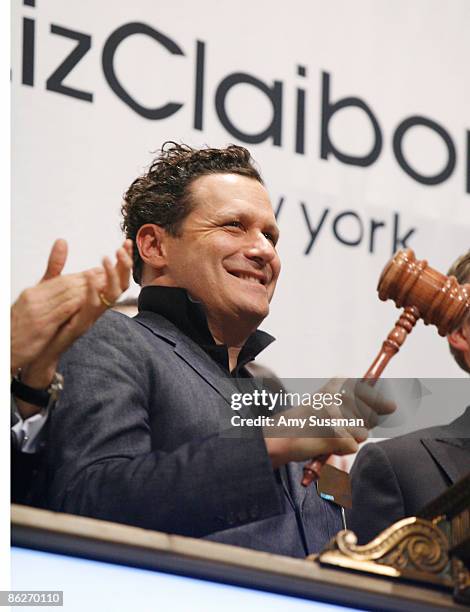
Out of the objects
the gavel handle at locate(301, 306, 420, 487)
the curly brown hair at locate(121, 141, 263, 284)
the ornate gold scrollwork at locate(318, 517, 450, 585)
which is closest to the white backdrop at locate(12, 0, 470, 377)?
the curly brown hair at locate(121, 141, 263, 284)

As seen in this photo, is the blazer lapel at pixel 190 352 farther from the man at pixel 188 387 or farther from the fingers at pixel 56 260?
the fingers at pixel 56 260

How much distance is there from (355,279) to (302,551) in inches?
22.6

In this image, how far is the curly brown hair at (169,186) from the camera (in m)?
1.80

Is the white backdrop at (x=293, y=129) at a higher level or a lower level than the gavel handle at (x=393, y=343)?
higher

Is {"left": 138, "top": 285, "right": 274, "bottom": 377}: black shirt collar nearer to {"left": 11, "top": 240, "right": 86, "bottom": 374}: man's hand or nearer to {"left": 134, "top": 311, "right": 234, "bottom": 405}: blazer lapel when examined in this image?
{"left": 134, "top": 311, "right": 234, "bottom": 405}: blazer lapel

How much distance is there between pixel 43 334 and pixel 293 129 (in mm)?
733

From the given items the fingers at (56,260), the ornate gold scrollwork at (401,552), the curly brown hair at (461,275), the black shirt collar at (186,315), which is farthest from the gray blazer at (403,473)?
the fingers at (56,260)

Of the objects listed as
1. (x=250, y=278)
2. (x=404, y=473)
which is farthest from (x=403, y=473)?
(x=250, y=278)

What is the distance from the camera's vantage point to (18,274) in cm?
164

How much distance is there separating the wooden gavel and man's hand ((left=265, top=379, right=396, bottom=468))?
9 centimetres

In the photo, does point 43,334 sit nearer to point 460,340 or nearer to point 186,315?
point 186,315

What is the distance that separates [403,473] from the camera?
1874mm
